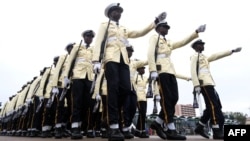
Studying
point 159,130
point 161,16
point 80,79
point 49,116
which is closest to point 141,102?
point 49,116

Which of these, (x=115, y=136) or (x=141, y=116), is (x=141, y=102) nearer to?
(x=141, y=116)

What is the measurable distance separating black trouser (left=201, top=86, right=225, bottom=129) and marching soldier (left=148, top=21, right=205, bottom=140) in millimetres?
1018

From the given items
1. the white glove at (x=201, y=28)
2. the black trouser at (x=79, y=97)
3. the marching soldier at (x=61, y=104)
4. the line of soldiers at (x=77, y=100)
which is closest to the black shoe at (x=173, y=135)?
the line of soldiers at (x=77, y=100)

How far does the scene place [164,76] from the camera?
598cm

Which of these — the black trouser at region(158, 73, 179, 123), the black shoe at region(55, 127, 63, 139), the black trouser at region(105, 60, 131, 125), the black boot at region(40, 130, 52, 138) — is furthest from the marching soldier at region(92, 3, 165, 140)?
the black boot at region(40, 130, 52, 138)

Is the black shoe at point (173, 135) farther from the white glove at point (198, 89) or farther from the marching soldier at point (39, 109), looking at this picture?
the marching soldier at point (39, 109)

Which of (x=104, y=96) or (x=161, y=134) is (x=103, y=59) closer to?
(x=161, y=134)

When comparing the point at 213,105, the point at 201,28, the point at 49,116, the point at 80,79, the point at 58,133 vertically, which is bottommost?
the point at 58,133

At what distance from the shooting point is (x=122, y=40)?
5.80 m

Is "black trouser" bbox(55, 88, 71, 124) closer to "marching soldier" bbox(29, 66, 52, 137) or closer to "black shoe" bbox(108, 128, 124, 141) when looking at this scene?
"marching soldier" bbox(29, 66, 52, 137)

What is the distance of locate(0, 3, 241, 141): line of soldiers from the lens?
542 centimetres

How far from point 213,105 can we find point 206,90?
1.15 ft

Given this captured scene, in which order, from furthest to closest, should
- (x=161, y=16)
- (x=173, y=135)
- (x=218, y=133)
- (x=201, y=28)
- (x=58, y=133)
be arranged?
1. (x=58, y=133)
2. (x=218, y=133)
3. (x=201, y=28)
4. (x=161, y=16)
5. (x=173, y=135)

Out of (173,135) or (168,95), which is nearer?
(173,135)
